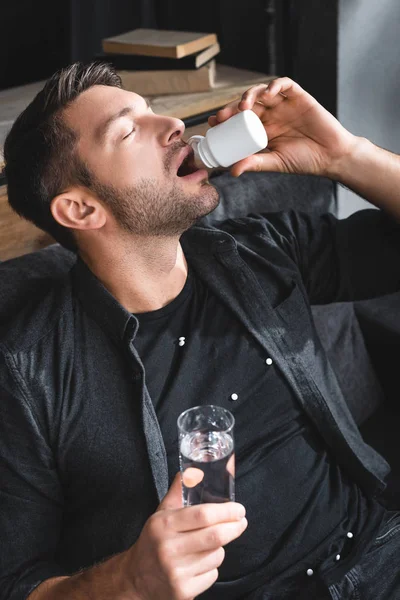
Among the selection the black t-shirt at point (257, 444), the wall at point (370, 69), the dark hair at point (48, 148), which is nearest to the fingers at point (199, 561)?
the black t-shirt at point (257, 444)

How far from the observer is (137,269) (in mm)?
1519

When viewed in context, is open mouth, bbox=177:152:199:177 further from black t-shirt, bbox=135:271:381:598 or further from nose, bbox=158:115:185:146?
black t-shirt, bbox=135:271:381:598

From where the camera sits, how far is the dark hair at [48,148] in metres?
1.47

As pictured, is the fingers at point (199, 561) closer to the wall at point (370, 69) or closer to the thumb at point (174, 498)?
the thumb at point (174, 498)

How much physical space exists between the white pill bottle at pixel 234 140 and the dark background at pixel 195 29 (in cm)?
99

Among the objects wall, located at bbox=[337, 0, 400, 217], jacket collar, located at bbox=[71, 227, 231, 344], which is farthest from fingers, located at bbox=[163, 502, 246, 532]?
wall, located at bbox=[337, 0, 400, 217]

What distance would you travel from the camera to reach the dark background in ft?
7.34

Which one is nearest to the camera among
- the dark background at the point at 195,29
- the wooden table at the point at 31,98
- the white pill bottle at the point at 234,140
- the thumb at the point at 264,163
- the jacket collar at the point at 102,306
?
the white pill bottle at the point at 234,140

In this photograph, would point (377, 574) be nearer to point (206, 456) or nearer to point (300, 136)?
point (206, 456)

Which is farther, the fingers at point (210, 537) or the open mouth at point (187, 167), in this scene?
the open mouth at point (187, 167)

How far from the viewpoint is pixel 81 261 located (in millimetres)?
1565

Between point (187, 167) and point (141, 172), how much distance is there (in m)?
0.14

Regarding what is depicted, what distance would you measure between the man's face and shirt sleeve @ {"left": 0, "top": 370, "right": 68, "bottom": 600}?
14.4 inches

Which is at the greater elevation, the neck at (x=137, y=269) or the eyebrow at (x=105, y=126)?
the eyebrow at (x=105, y=126)
